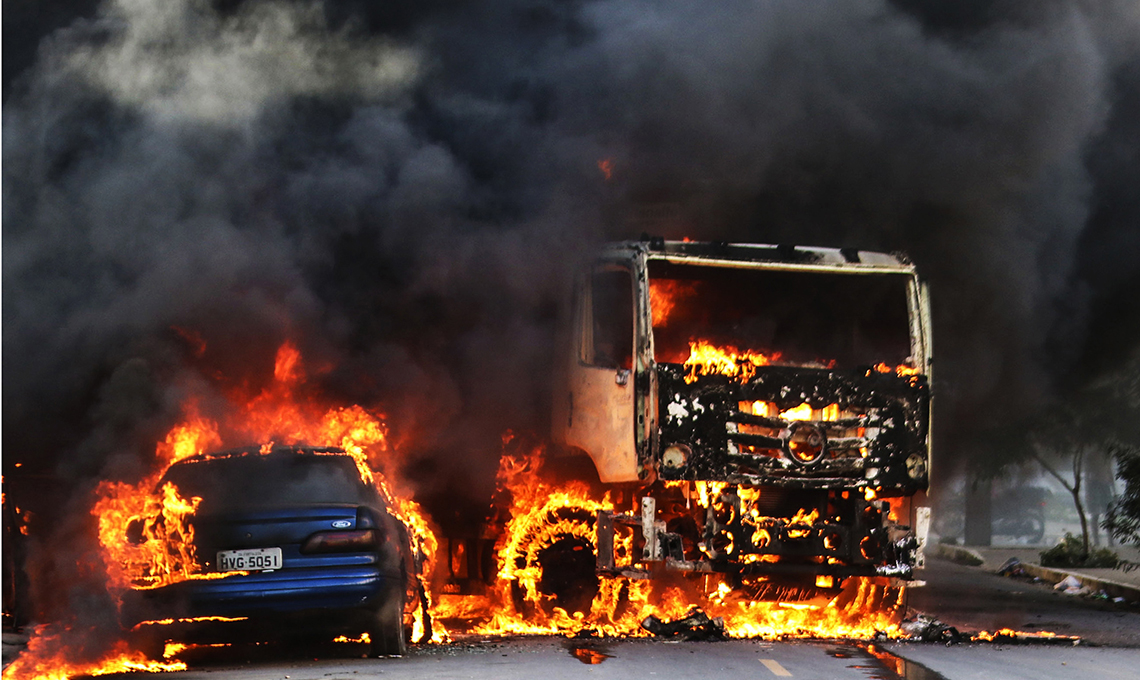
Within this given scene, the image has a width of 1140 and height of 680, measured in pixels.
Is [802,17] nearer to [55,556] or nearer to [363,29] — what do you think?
[363,29]

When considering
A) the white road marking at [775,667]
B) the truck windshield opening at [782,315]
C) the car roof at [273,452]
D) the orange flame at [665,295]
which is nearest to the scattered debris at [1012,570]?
the truck windshield opening at [782,315]

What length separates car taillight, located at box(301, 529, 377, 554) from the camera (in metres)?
7.86

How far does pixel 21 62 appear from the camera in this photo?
44.4 feet

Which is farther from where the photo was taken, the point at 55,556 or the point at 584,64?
the point at 584,64

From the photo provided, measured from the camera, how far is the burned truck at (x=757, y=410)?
971 cm

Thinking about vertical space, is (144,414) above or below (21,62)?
below

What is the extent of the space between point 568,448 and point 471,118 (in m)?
4.20

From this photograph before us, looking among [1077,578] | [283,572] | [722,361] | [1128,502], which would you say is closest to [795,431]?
[722,361]

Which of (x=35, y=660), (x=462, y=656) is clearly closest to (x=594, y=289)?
(x=462, y=656)

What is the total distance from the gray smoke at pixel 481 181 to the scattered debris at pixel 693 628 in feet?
7.71

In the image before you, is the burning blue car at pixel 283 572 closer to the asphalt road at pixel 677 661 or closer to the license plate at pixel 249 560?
the license plate at pixel 249 560

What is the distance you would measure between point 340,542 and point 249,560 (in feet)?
1.77

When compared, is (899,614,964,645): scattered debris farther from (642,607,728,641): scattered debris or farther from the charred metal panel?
(642,607,728,641): scattered debris

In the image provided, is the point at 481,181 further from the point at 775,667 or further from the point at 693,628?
the point at 775,667
